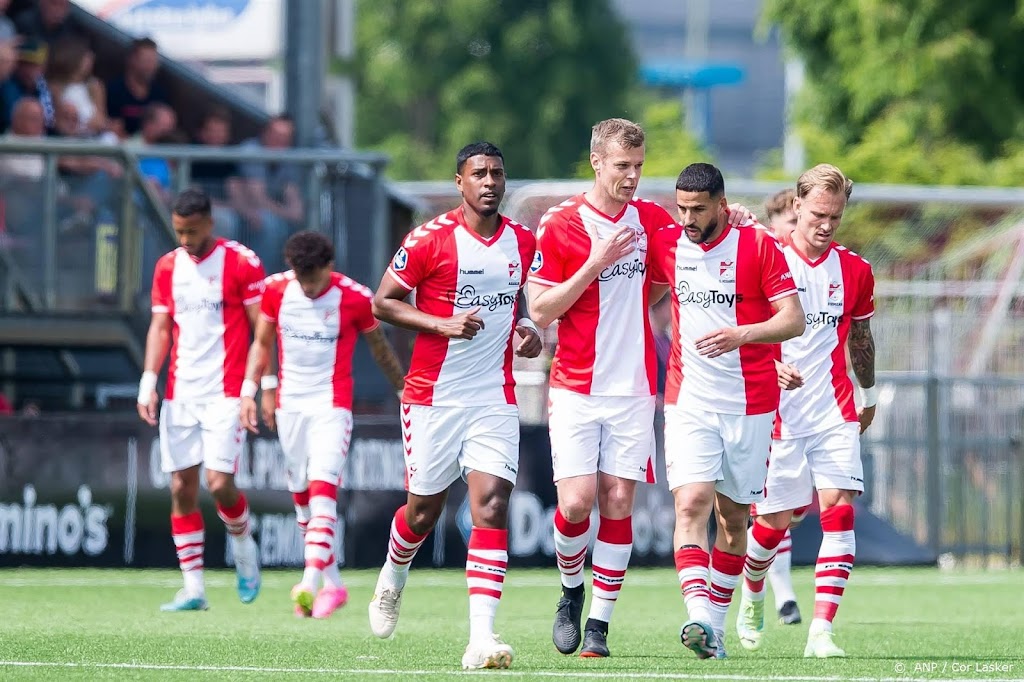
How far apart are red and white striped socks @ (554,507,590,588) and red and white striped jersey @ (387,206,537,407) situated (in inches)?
28.5

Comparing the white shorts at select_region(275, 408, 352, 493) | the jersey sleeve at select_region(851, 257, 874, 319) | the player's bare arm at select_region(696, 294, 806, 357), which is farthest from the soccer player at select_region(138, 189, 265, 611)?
the player's bare arm at select_region(696, 294, 806, 357)

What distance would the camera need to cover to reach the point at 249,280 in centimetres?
1217

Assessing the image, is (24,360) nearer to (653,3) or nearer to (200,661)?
(200,661)

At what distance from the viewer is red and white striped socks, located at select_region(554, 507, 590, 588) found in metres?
9.23

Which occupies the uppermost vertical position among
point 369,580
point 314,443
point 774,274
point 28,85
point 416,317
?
point 28,85

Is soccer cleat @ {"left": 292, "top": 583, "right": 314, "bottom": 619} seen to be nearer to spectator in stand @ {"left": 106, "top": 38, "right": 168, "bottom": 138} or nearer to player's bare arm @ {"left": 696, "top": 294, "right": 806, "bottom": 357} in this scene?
player's bare arm @ {"left": 696, "top": 294, "right": 806, "bottom": 357}

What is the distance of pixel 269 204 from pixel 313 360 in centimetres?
435

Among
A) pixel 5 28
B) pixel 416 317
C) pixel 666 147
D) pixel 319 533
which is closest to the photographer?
pixel 416 317

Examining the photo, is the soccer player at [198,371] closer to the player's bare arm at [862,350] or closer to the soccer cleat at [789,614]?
the soccer cleat at [789,614]

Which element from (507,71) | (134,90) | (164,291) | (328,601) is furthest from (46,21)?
(507,71)

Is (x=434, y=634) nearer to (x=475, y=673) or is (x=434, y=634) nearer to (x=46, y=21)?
(x=475, y=673)

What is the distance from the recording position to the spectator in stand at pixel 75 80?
17656 mm

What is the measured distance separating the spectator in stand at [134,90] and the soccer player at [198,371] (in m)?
6.49

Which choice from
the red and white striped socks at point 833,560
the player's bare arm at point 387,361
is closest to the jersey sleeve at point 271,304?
the player's bare arm at point 387,361
